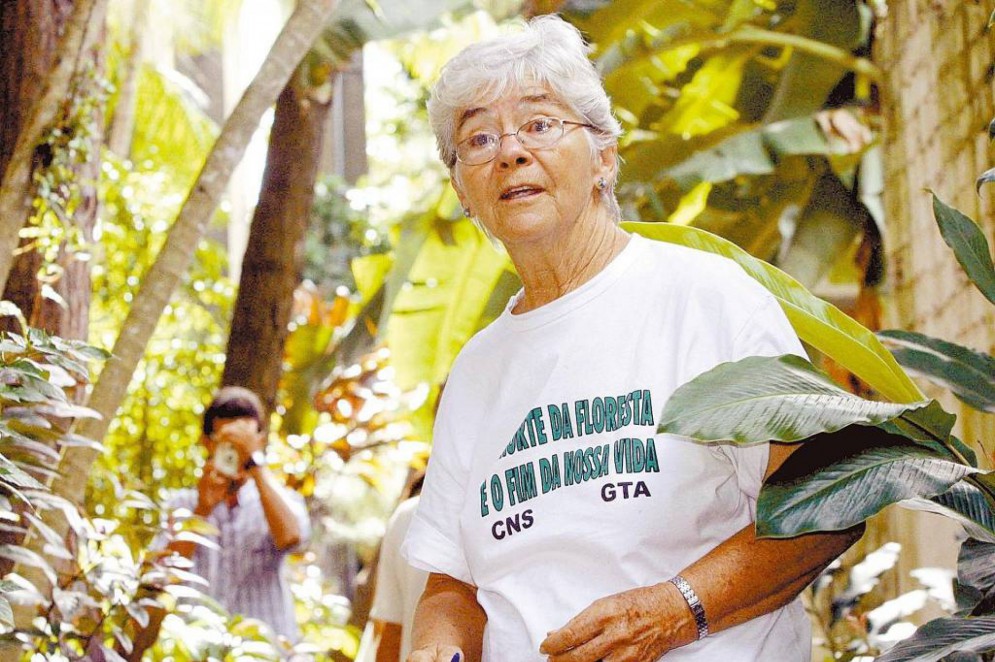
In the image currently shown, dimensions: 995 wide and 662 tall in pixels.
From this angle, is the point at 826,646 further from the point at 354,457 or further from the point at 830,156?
the point at 354,457

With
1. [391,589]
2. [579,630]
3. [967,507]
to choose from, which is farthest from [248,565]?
[967,507]

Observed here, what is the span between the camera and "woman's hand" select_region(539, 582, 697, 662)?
5.90ft

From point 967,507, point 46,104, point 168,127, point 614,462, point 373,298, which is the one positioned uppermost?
point 168,127

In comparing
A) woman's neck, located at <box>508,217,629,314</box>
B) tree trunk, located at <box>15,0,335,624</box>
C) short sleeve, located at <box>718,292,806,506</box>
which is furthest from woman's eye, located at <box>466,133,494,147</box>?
tree trunk, located at <box>15,0,335,624</box>

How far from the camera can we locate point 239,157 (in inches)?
128

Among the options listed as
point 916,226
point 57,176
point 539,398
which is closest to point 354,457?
point 916,226

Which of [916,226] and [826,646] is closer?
[826,646]

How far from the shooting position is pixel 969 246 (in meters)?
2.04

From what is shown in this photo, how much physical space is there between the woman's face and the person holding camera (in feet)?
7.88

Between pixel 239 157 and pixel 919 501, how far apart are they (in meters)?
2.03

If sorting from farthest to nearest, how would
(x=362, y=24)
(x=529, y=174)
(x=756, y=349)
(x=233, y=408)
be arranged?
(x=362, y=24) → (x=233, y=408) → (x=529, y=174) → (x=756, y=349)

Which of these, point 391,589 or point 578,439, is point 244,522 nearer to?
point 391,589

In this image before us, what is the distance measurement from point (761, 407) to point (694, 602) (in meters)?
0.37

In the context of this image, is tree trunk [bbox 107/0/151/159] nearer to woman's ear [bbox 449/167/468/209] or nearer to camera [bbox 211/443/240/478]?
camera [bbox 211/443/240/478]
